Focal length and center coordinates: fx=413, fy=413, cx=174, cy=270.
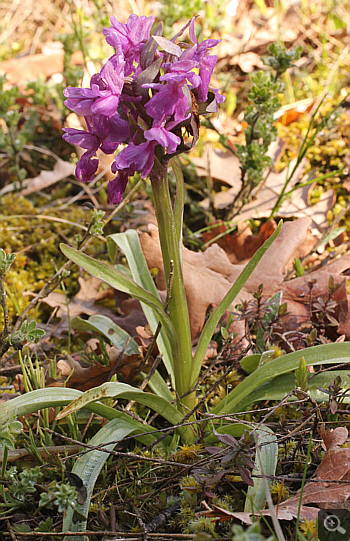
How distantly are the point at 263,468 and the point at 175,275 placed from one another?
0.66 m

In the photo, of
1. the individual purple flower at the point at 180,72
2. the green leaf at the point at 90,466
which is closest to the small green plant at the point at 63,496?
the green leaf at the point at 90,466

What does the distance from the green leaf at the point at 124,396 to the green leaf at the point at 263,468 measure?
12.2 inches

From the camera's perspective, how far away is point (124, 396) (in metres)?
1.36

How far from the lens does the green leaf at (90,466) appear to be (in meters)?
1.15

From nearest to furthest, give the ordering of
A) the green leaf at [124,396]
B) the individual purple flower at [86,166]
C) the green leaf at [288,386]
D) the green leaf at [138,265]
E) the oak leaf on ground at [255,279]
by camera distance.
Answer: the green leaf at [124,396] < the individual purple flower at [86,166] < the green leaf at [288,386] < the green leaf at [138,265] < the oak leaf on ground at [255,279]

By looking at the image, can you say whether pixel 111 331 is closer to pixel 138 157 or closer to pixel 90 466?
pixel 90 466

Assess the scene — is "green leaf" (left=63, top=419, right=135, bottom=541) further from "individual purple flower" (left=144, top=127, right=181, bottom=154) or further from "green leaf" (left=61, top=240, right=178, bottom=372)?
"individual purple flower" (left=144, top=127, right=181, bottom=154)

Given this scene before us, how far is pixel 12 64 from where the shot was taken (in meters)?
4.14

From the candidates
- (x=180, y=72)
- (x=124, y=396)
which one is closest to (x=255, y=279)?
(x=124, y=396)

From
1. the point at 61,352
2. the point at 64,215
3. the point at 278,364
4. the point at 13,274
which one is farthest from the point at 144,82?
the point at 64,215

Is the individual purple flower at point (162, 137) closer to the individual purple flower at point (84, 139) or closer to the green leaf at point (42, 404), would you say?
the individual purple flower at point (84, 139)

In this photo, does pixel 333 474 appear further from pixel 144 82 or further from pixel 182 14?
pixel 182 14

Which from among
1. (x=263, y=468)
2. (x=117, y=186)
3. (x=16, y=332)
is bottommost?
(x=263, y=468)

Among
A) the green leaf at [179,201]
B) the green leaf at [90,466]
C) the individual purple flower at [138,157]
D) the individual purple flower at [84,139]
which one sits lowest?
the green leaf at [90,466]
